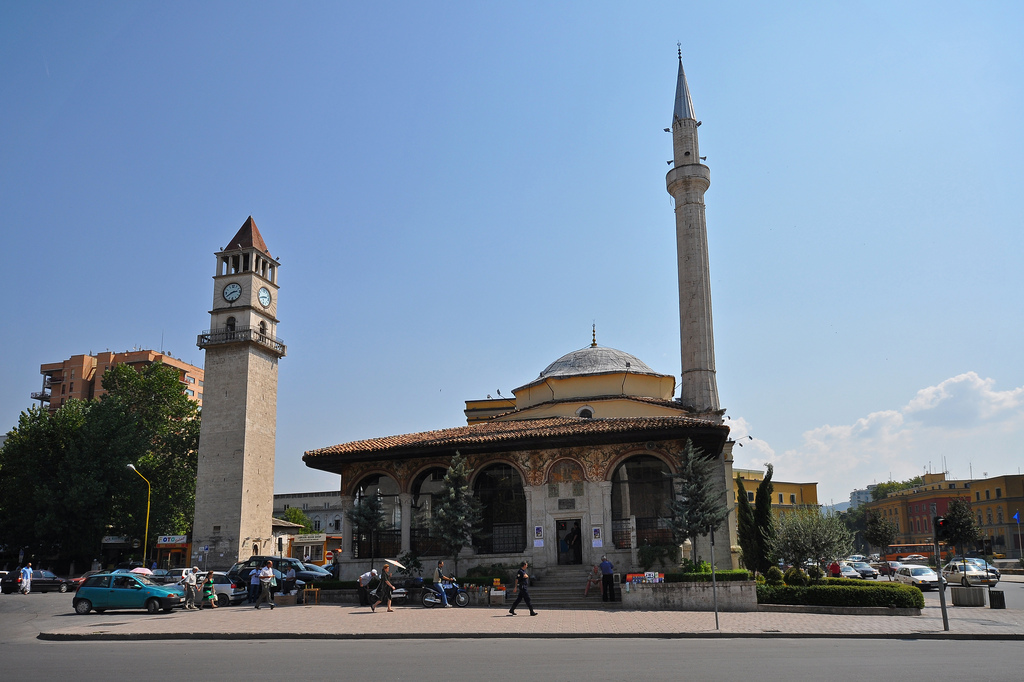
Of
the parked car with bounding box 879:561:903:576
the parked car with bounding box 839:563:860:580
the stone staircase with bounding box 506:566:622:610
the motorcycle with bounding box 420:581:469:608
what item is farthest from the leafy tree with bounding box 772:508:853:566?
the parked car with bounding box 839:563:860:580

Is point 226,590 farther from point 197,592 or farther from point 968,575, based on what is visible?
point 968,575

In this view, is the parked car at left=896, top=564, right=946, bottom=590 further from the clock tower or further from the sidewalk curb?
the clock tower

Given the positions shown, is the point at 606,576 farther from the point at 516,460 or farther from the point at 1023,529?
the point at 1023,529

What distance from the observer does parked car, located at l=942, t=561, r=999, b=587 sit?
27188 mm

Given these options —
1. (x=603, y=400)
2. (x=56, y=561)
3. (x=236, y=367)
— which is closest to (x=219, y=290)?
(x=236, y=367)

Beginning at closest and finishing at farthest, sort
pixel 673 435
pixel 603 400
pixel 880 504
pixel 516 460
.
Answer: pixel 673 435
pixel 516 460
pixel 603 400
pixel 880 504

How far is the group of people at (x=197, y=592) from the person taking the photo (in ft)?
69.5

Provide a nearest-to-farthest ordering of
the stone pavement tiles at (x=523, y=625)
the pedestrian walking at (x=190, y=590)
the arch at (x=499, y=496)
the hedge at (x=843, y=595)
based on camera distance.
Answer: the stone pavement tiles at (x=523, y=625) → the hedge at (x=843, y=595) → the pedestrian walking at (x=190, y=590) → the arch at (x=499, y=496)

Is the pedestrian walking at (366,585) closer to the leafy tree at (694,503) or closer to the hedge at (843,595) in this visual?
the leafy tree at (694,503)

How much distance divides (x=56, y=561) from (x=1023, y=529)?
243ft

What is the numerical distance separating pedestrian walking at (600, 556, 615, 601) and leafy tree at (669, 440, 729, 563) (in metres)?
2.50

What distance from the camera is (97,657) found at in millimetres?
11844

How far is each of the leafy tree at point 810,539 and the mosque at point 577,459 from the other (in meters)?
3.11

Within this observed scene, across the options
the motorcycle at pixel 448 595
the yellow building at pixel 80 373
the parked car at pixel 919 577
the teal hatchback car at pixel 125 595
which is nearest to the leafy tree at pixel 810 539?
the parked car at pixel 919 577
